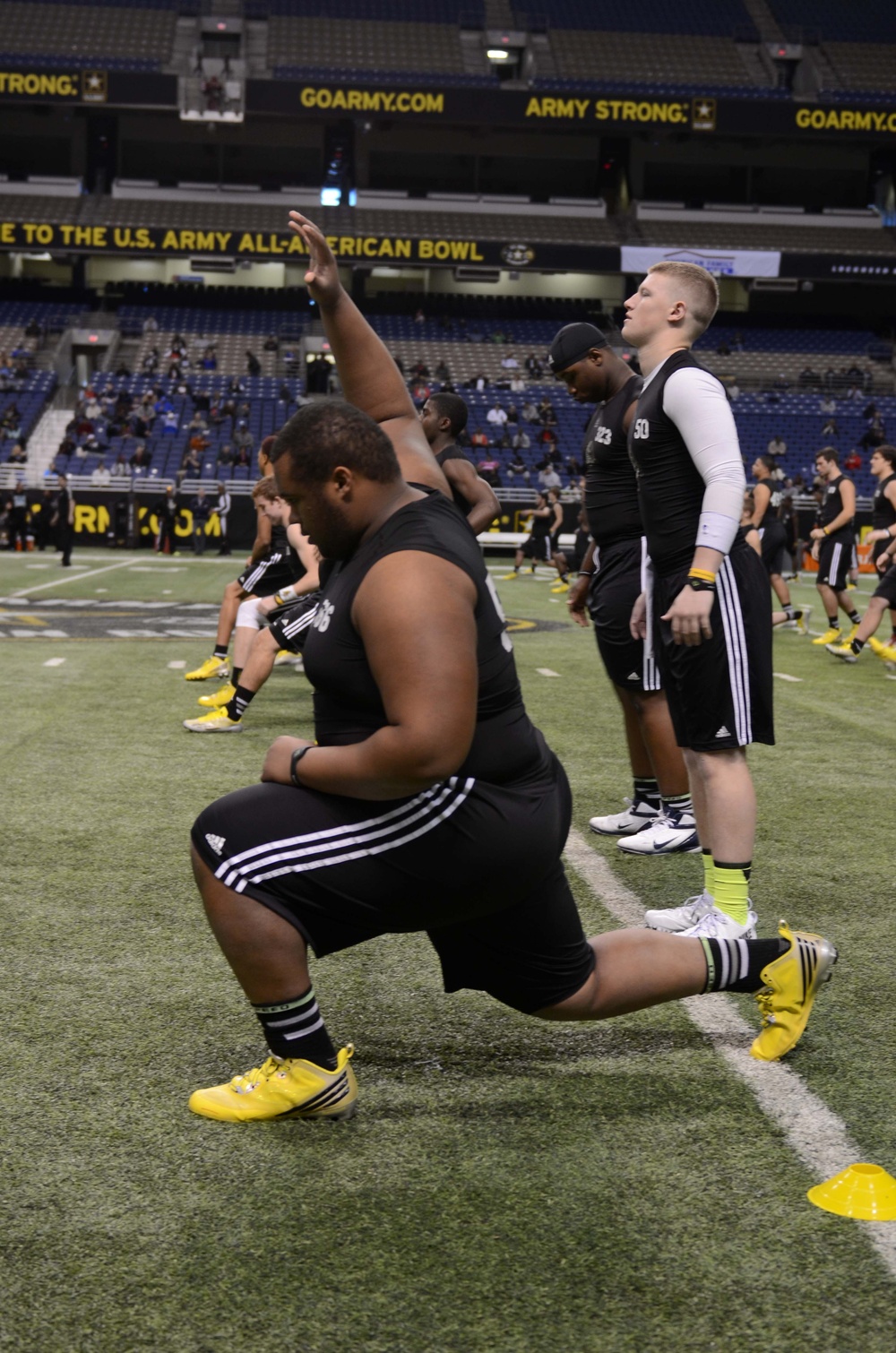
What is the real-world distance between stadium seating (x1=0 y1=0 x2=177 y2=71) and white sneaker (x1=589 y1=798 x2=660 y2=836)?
143ft

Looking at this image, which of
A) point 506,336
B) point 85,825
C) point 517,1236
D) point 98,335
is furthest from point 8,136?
point 517,1236

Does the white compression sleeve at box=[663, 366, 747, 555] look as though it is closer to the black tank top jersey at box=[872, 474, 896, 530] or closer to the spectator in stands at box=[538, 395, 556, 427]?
the black tank top jersey at box=[872, 474, 896, 530]

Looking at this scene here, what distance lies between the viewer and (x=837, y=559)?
531 inches

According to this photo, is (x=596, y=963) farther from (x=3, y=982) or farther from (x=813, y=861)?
(x=813, y=861)

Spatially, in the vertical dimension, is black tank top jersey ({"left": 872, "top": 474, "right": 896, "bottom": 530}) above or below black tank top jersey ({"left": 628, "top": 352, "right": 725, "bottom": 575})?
below

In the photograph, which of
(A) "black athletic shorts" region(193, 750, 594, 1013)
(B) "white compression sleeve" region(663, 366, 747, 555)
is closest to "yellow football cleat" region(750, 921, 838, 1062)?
(A) "black athletic shorts" region(193, 750, 594, 1013)

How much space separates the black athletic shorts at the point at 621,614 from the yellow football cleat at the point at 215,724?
9.94 feet

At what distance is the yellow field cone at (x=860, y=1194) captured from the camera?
2.26 m

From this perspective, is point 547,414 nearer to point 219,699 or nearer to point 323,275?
point 219,699

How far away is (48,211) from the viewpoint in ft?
142

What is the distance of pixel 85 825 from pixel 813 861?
2.81 metres

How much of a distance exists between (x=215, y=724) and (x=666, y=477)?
4288mm

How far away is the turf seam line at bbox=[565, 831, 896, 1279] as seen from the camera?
2.43 metres

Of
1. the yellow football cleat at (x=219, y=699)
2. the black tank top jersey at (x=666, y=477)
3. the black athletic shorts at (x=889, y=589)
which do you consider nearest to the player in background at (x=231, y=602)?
the yellow football cleat at (x=219, y=699)
